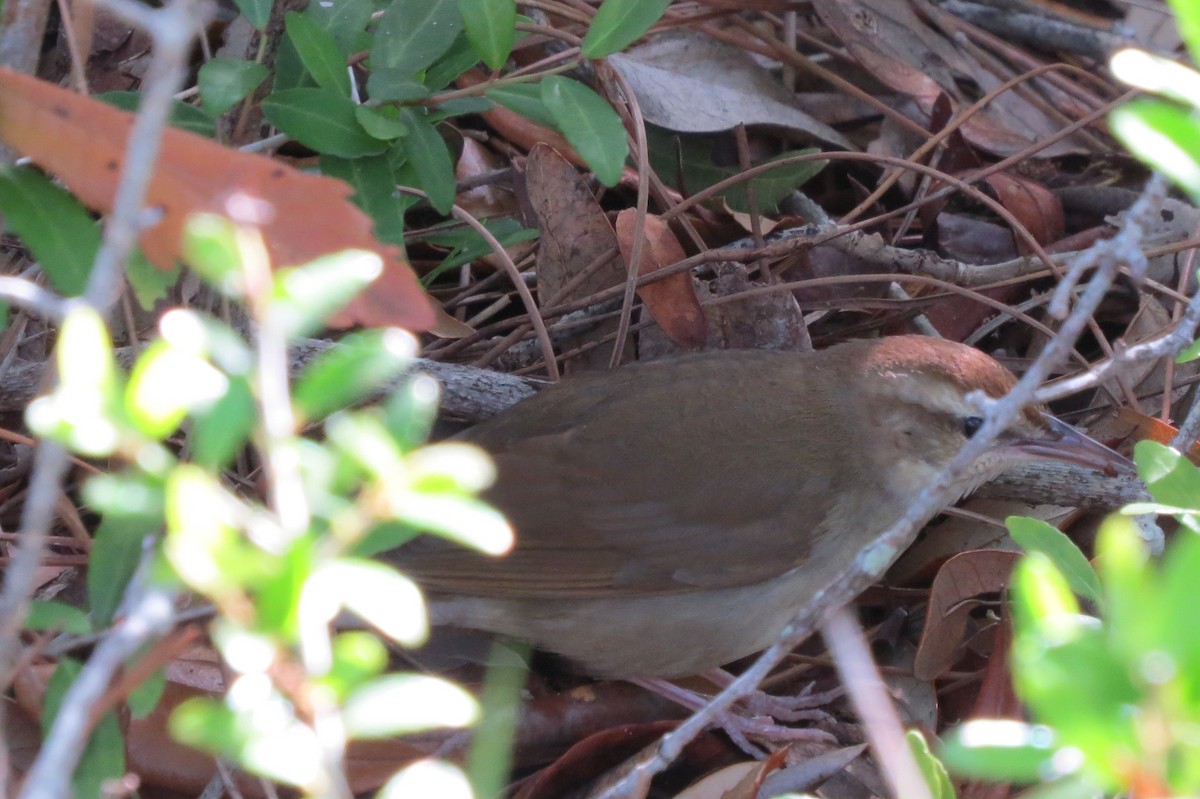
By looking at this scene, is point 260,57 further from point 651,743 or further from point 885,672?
point 885,672

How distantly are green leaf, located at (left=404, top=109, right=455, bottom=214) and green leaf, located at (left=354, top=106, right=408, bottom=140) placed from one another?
81mm

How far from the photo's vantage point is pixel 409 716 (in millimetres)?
1299

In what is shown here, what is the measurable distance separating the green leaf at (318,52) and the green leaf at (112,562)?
126 cm

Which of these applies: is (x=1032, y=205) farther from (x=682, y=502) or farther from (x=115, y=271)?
(x=115, y=271)

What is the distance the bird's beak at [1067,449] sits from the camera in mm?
3393

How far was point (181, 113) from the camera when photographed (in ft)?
9.48

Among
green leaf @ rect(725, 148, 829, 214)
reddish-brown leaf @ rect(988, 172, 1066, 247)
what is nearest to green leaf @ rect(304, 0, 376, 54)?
green leaf @ rect(725, 148, 829, 214)

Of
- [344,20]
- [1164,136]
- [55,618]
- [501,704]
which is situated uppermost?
[1164,136]

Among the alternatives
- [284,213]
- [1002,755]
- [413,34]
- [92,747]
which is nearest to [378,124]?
[413,34]

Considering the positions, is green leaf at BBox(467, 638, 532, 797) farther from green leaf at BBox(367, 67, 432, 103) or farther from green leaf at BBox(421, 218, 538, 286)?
green leaf at BBox(367, 67, 432, 103)

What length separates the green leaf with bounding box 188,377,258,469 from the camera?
1.32 metres

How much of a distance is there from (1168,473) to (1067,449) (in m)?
1.14

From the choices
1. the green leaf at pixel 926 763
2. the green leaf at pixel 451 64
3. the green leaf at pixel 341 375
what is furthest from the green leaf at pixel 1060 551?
the green leaf at pixel 451 64

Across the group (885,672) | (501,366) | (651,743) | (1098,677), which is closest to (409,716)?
(1098,677)
